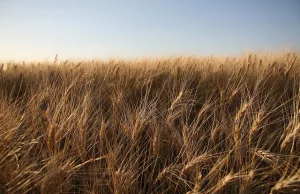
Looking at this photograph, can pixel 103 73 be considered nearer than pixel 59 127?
No

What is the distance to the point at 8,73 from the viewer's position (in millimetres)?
3621

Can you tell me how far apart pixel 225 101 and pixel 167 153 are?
778 millimetres

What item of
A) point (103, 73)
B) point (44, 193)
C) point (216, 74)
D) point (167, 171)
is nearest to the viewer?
point (44, 193)

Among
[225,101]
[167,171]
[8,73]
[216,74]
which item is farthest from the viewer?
[8,73]

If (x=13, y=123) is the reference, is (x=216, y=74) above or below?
above

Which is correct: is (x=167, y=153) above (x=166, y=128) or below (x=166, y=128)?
below

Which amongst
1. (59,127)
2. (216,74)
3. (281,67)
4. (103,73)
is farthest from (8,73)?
(281,67)

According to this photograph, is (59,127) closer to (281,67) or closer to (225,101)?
(225,101)

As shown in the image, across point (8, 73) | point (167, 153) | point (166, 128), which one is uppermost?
point (8, 73)

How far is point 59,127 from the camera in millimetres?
1538

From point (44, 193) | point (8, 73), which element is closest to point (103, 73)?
point (8, 73)

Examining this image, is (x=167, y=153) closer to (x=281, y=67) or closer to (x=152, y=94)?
(x=152, y=94)

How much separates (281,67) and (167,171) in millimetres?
2021

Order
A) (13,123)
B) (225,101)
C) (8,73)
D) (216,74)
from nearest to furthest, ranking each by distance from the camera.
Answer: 1. (13,123)
2. (225,101)
3. (216,74)
4. (8,73)
